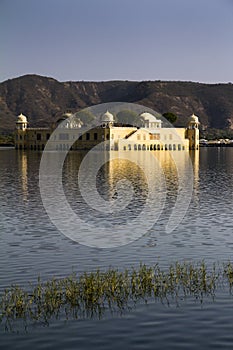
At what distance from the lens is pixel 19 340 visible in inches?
444

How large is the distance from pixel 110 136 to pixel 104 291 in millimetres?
109213

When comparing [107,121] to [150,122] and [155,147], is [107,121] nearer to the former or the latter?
[150,122]

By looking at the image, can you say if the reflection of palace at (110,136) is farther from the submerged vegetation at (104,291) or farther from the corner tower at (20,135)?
the submerged vegetation at (104,291)

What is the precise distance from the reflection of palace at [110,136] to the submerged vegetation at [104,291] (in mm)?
106739

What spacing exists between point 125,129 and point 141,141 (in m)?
3.94

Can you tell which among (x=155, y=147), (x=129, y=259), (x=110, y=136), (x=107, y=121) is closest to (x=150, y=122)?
(x=155, y=147)

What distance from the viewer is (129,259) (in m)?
17.4

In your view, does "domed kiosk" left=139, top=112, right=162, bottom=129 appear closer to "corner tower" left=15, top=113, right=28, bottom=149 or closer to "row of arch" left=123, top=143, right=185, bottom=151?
"row of arch" left=123, top=143, right=185, bottom=151

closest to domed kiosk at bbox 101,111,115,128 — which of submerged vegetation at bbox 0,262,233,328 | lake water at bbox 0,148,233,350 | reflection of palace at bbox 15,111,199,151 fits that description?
reflection of palace at bbox 15,111,199,151

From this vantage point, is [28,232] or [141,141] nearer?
[28,232]

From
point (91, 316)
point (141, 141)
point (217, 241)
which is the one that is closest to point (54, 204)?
point (217, 241)

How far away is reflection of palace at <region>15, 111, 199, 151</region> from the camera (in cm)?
12412

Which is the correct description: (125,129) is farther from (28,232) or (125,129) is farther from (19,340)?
(19,340)

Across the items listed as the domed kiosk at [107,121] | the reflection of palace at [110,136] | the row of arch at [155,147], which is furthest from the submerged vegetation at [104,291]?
the domed kiosk at [107,121]
